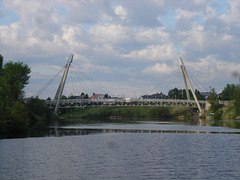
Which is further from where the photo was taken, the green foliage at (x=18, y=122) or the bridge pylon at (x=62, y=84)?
the bridge pylon at (x=62, y=84)

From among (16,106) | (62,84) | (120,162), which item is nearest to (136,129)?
(16,106)

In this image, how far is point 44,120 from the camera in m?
104

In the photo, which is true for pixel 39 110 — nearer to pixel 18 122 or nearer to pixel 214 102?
pixel 18 122

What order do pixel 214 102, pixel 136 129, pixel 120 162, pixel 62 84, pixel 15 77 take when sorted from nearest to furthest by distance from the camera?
pixel 120 162
pixel 136 129
pixel 15 77
pixel 62 84
pixel 214 102

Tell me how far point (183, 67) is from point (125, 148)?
317 ft

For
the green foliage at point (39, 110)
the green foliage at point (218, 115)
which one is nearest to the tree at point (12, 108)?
the green foliage at point (39, 110)

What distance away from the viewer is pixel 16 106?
58719 millimetres

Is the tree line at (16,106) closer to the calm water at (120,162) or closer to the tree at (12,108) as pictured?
the tree at (12,108)

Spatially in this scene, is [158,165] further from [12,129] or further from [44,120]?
[44,120]

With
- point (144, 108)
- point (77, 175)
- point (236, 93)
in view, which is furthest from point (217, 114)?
point (77, 175)

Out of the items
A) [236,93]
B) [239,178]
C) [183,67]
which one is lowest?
[239,178]

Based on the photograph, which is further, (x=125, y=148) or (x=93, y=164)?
(x=125, y=148)

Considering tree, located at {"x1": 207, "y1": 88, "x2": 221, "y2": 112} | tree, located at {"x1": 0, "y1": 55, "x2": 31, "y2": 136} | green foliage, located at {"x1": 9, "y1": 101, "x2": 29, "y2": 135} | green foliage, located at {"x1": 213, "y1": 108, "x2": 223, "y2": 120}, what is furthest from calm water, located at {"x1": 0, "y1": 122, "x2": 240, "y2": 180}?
tree, located at {"x1": 207, "y1": 88, "x2": 221, "y2": 112}

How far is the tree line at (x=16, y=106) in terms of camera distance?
171 ft
